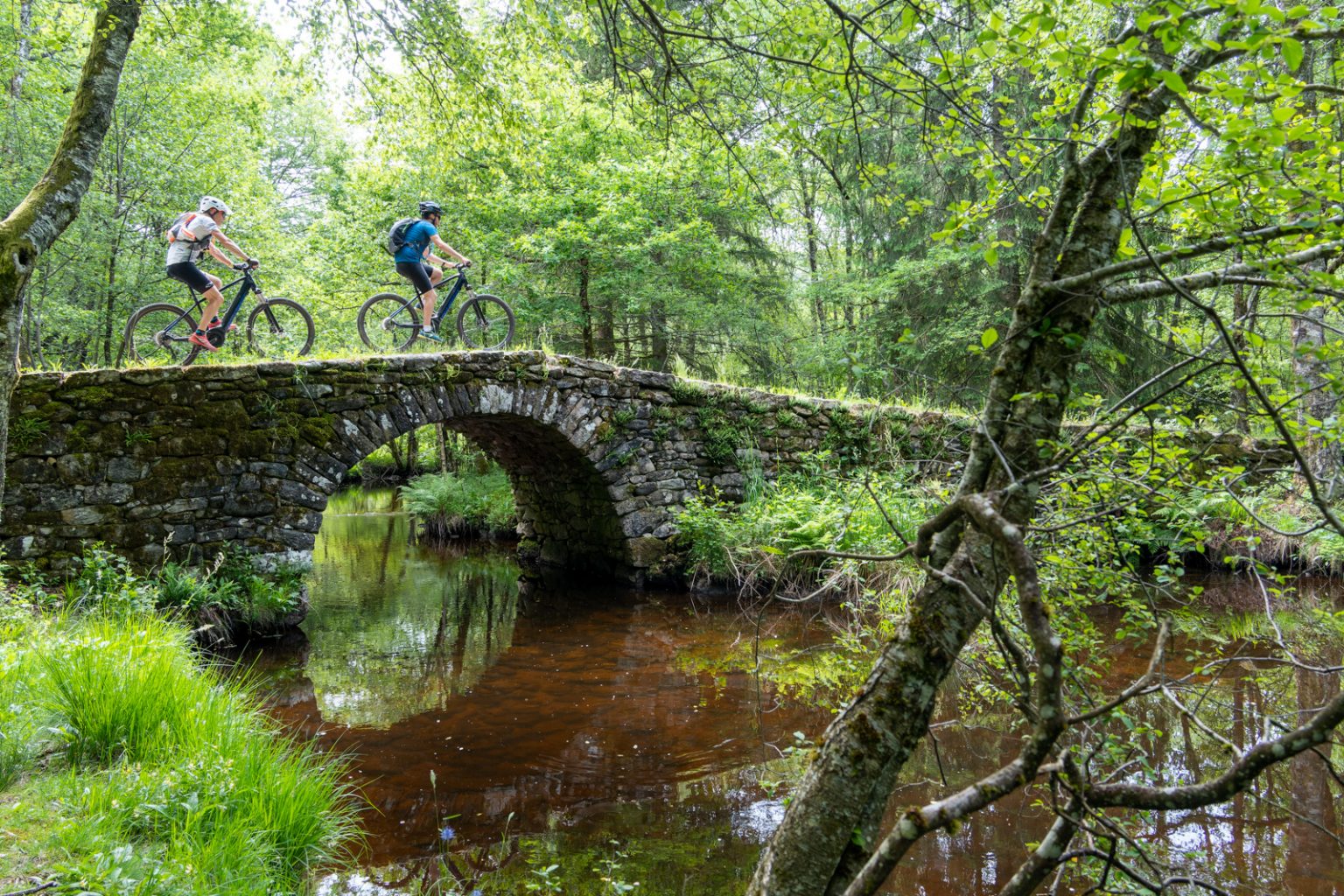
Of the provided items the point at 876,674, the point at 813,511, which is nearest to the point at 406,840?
the point at 876,674

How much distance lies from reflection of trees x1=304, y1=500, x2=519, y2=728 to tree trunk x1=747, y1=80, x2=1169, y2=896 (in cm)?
378

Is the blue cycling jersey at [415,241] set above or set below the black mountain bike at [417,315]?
above

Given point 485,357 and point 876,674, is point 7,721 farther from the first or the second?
point 485,357

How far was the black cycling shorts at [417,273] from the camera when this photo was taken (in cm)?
754

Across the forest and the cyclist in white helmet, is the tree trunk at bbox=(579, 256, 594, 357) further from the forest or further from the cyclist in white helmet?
the cyclist in white helmet

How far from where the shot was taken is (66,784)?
8.07 ft

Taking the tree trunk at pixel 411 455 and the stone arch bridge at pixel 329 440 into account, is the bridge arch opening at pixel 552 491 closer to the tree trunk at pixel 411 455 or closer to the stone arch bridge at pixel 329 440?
the stone arch bridge at pixel 329 440

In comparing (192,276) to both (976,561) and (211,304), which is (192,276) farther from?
(976,561)

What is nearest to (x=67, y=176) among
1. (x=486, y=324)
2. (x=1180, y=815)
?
(x=486, y=324)

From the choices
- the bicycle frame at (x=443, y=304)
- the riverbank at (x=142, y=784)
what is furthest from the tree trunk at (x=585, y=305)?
the riverbank at (x=142, y=784)

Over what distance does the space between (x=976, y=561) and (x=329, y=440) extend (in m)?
6.14

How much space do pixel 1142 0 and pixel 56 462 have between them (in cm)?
711

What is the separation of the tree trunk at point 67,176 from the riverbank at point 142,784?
5.41 ft

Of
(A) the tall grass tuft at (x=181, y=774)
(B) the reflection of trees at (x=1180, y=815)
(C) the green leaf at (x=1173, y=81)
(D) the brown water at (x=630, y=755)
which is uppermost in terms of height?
(C) the green leaf at (x=1173, y=81)
